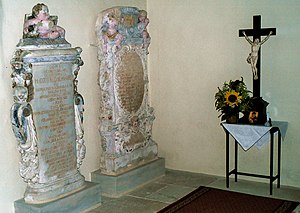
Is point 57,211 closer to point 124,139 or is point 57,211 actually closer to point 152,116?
point 124,139

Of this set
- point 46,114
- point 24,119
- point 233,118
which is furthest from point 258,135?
point 24,119

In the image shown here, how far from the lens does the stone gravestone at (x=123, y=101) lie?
14.5 feet

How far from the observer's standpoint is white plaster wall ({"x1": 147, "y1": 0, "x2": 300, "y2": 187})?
177 inches

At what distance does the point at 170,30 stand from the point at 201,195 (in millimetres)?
2052

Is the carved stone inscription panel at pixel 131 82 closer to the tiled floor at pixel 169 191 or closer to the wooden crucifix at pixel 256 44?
the tiled floor at pixel 169 191

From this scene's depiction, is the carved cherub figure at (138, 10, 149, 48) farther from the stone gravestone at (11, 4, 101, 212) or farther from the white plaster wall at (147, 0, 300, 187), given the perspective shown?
the stone gravestone at (11, 4, 101, 212)

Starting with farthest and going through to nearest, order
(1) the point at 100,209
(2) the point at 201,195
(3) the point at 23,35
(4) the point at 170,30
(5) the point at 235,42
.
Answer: (4) the point at 170,30 < (5) the point at 235,42 < (2) the point at 201,195 < (1) the point at 100,209 < (3) the point at 23,35

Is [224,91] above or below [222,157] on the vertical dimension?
above

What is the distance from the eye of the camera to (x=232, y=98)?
436 cm

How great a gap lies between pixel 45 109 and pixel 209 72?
211cm

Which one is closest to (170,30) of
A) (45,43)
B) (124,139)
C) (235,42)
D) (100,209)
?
(235,42)

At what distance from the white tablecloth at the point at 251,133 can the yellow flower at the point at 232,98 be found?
230 mm

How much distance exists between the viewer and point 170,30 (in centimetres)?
517

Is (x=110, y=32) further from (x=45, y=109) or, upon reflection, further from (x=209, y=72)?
(x=209, y=72)
